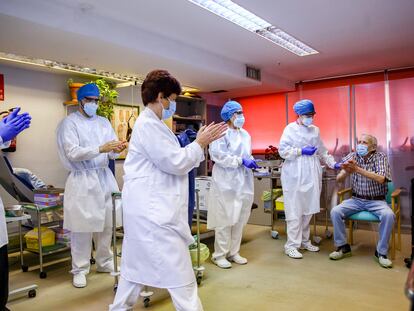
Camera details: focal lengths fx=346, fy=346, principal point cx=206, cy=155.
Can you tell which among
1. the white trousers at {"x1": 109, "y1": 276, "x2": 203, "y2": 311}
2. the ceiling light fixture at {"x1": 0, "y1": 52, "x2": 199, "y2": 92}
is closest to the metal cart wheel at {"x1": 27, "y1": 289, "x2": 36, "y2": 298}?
the white trousers at {"x1": 109, "y1": 276, "x2": 203, "y2": 311}

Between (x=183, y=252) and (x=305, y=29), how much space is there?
2650 millimetres

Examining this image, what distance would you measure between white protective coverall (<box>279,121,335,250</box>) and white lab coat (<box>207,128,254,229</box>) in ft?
1.87

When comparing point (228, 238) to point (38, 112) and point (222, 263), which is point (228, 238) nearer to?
point (222, 263)

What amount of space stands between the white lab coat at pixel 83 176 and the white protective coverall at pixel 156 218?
3.79 ft

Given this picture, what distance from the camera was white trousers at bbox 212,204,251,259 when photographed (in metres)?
3.33

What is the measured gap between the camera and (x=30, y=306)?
8.26ft

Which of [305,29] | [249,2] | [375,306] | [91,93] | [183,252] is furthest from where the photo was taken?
[305,29]

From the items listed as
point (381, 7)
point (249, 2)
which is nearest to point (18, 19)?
point (249, 2)

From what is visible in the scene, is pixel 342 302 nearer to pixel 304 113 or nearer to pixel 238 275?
pixel 238 275

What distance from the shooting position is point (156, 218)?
1.71m

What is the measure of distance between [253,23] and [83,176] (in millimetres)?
→ 2100

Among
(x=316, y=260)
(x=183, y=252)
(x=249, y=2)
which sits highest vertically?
(x=249, y=2)

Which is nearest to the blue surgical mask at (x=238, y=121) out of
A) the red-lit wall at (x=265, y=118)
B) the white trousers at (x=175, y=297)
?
the white trousers at (x=175, y=297)

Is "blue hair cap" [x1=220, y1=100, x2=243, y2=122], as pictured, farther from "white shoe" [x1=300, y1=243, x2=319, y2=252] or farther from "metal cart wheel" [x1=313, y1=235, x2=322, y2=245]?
"metal cart wheel" [x1=313, y1=235, x2=322, y2=245]
